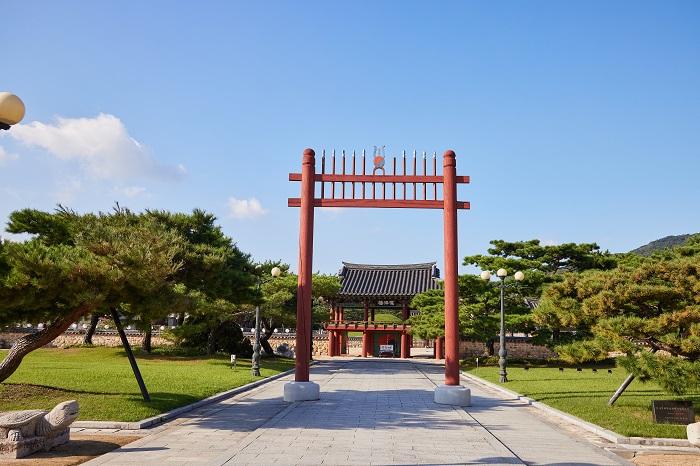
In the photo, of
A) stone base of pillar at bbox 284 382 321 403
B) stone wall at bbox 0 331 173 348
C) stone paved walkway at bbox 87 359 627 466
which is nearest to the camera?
stone paved walkway at bbox 87 359 627 466

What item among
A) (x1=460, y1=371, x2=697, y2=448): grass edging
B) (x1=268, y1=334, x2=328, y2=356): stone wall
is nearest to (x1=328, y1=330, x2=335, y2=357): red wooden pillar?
(x1=268, y1=334, x2=328, y2=356): stone wall

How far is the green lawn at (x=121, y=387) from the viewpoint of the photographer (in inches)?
512

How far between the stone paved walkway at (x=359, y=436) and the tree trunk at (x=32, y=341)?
3.40 m

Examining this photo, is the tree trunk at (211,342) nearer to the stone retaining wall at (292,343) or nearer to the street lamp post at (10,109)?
the stone retaining wall at (292,343)

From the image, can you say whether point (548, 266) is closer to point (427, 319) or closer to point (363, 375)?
point (427, 319)

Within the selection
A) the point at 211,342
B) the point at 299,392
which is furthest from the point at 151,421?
the point at 211,342

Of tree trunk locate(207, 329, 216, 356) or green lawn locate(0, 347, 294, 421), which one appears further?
tree trunk locate(207, 329, 216, 356)

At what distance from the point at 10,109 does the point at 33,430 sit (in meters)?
6.09

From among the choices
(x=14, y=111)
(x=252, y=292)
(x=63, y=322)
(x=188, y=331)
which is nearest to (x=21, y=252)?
(x=63, y=322)

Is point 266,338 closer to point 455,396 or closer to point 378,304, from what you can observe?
point 378,304

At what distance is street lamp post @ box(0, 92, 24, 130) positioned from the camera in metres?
5.47

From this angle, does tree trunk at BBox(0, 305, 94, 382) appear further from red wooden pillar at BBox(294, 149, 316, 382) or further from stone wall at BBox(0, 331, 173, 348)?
stone wall at BBox(0, 331, 173, 348)

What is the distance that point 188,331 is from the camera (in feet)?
108

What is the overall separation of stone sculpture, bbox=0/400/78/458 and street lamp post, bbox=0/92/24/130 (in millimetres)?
5668
